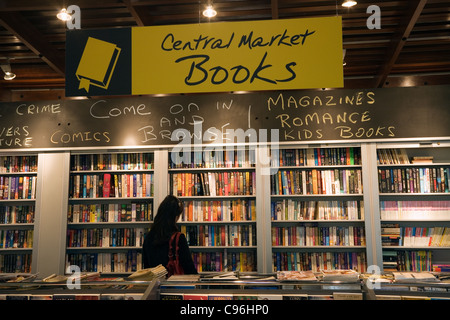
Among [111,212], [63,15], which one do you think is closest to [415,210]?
[111,212]

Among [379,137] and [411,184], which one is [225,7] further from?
[411,184]

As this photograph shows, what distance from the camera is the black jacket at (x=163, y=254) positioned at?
9.89 ft

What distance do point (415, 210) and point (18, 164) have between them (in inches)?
179

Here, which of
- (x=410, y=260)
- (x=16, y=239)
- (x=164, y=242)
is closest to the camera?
(x=164, y=242)

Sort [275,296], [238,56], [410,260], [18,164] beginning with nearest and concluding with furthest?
[275,296]
[238,56]
[410,260]
[18,164]

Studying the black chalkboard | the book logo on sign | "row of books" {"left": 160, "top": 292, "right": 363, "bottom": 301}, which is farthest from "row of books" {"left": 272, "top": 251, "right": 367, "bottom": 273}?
the book logo on sign

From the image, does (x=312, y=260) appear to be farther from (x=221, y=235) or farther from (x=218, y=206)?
(x=218, y=206)

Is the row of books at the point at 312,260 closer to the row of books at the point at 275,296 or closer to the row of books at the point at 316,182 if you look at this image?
the row of books at the point at 316,182

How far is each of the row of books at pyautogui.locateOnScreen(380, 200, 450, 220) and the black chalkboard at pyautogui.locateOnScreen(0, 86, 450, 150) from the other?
721 millimetres

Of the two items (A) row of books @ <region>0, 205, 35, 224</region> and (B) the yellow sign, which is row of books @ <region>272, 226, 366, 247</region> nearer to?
(B) the yellow sign

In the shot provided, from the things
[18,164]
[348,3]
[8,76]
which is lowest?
[18,164]

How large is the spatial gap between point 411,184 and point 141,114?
3.03 metres

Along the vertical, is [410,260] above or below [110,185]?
below

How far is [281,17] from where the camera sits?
4.18 metres
